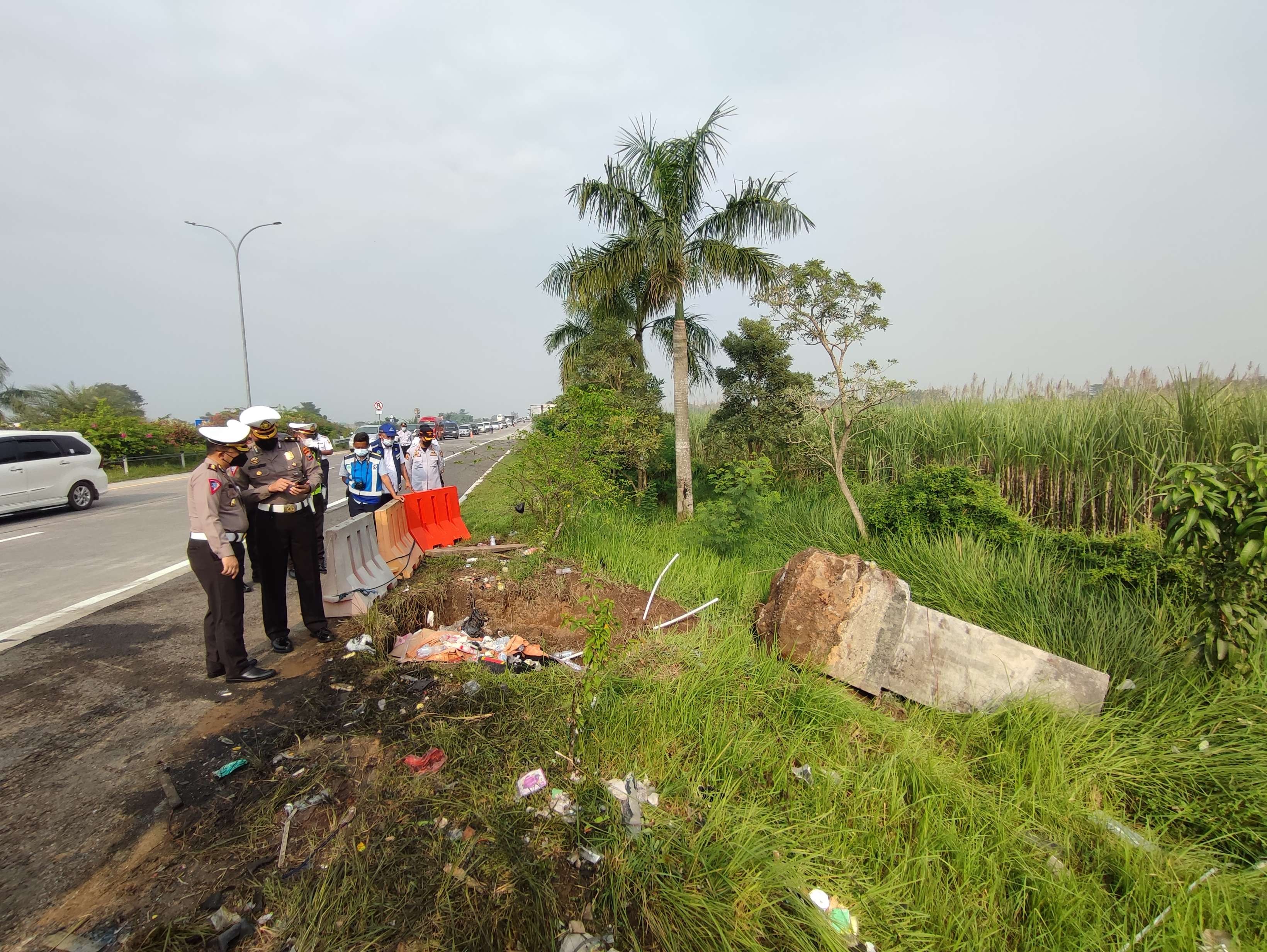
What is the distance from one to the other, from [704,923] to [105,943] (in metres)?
2.25

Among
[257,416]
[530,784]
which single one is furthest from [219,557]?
[530,784]

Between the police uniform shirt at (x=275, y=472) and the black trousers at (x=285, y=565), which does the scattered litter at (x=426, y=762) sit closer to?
the black trousers at (x=285, y=565)

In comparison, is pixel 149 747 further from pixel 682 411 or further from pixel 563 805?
pixel 682 411

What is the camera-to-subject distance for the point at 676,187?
380 inches

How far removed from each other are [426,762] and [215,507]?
2564mm

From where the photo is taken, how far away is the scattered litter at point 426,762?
302 centimetres

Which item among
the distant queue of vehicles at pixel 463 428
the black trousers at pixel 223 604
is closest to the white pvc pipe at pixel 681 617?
the black trousers at pixel 223 604

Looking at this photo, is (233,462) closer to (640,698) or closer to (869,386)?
(640,698)

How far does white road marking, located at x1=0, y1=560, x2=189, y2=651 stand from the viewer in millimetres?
4938

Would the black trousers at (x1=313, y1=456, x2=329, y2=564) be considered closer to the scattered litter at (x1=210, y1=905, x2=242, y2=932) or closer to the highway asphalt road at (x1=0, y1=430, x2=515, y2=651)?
the highway asphalt road at (x1=0, y1=430, x2=515, y2=651)

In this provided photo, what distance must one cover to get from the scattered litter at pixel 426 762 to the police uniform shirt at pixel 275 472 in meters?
2.57

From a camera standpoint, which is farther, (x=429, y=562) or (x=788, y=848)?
(x=429, y=562)

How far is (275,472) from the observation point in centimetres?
462

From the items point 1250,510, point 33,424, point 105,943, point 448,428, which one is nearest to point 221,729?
point 105,943
